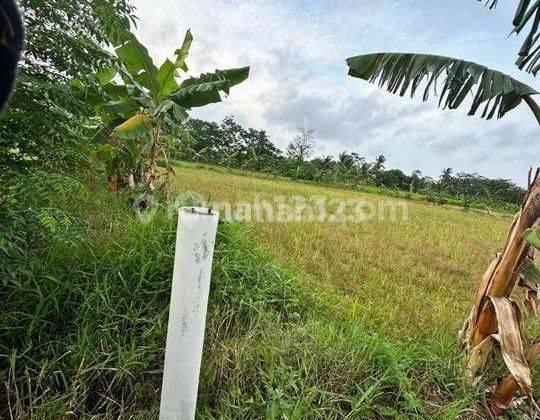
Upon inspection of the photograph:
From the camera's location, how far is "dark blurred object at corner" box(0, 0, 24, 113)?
348mm

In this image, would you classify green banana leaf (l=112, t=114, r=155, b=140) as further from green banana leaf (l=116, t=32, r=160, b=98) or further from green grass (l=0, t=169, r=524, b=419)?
green grass (l=0, t=169, r=524, b=419)

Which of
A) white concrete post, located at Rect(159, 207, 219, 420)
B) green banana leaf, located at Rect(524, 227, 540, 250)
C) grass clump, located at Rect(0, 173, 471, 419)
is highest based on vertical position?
green banana leaf, located at Rect(524, 227, 540, 250)

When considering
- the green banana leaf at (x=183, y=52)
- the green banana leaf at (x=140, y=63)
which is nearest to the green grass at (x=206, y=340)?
the green banana leaf at (x=140, y=63)

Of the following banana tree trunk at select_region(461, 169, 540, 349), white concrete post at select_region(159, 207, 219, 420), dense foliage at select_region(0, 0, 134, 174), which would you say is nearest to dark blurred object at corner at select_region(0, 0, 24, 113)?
white concrete post at select_region(159, 207, 219, 420)

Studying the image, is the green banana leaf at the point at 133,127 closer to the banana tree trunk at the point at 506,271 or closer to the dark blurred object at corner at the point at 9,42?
the banana tree trunk at the point at 506,271

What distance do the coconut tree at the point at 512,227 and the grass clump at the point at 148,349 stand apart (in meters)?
0.21

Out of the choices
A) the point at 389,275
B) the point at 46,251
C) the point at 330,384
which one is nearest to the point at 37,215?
the point at 46,251

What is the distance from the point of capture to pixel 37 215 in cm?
186

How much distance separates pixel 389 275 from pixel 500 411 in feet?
6.88

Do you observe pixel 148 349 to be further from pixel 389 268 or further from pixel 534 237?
pixel 389 268

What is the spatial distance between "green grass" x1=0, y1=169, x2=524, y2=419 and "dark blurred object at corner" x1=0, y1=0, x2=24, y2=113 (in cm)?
146

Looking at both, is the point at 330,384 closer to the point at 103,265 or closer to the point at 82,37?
the point at 103,265

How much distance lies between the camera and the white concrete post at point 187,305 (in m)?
1.13

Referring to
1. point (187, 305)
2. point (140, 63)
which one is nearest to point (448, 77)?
point (187, 305)
